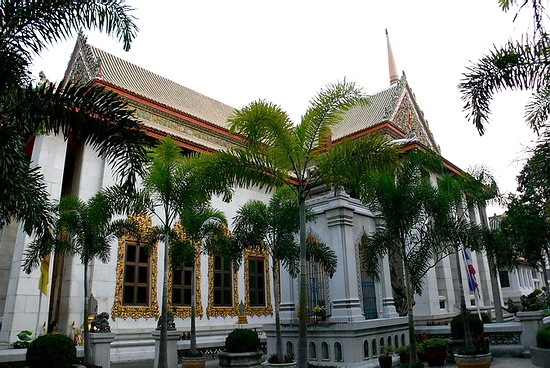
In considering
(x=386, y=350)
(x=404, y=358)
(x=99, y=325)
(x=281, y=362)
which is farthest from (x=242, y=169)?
(x=99, y=325)

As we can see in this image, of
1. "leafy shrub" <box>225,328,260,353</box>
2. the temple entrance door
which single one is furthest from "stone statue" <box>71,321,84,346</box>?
the temple entrance door

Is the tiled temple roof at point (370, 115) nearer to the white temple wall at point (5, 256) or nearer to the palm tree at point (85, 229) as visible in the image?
the palm tree at point (85, 229)

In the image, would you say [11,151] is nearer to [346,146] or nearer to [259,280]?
[346,146]

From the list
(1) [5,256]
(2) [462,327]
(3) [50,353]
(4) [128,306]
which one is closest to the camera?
(3) [50,353]

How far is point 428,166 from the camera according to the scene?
10578mm

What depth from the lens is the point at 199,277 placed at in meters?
19.1

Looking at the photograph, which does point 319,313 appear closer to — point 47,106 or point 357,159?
point 357,159

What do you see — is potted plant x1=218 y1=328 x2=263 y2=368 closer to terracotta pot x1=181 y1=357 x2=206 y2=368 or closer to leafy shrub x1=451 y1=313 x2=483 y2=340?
terracotta pot x1=181 y1=357 x2=206 y2=368

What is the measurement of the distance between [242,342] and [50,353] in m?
4.72

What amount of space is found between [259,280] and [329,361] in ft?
40.0

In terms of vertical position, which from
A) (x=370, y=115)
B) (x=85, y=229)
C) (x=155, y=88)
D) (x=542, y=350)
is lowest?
(x=542, y=350)

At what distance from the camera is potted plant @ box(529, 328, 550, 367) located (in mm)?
9443

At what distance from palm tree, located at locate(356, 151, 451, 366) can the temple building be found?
4.13 feet

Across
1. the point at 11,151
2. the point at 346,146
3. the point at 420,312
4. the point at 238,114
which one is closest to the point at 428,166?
the point at 346,146
